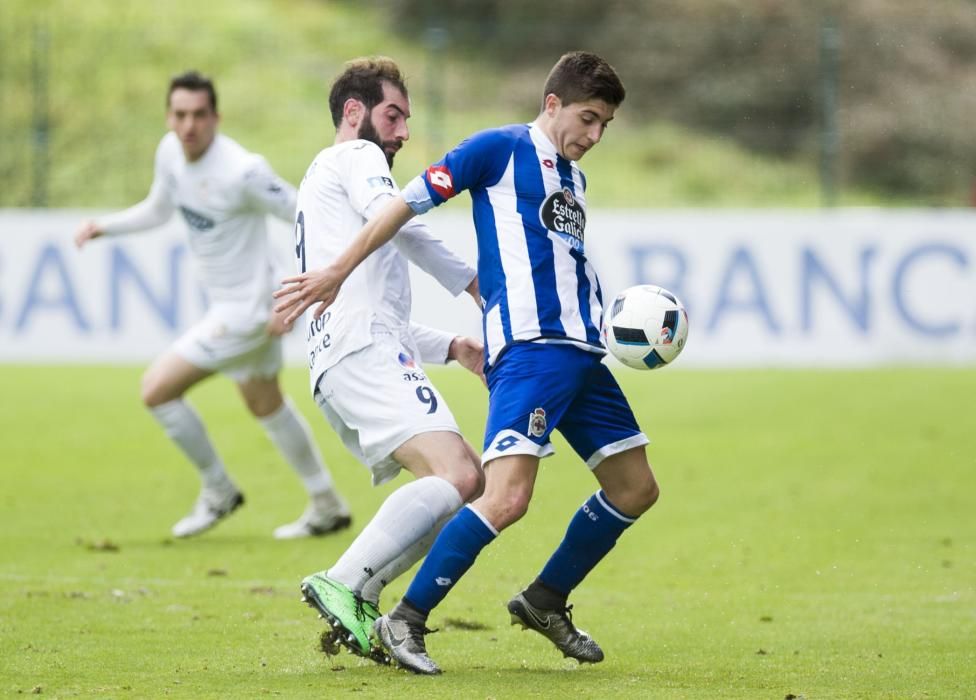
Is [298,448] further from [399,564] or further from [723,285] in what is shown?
[723,285]

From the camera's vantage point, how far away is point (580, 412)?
5605 millimetres

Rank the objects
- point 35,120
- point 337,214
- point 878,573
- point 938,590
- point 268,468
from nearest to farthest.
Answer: point 337,214
point 938,590
point 878,573
point 268,468
point 35,120

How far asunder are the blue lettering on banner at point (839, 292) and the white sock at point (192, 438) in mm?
7803

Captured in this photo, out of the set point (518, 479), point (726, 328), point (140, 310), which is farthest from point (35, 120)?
point (518, 479)

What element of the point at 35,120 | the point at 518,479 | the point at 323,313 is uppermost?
the point at 35,120

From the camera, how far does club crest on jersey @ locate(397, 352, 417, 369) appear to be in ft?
18.4

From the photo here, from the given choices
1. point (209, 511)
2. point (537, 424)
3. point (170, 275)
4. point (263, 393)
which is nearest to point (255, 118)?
point (170, 275)

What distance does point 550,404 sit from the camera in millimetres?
5383

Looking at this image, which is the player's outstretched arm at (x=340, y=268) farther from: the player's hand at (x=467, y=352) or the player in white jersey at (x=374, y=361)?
the player's hand at (x=467, y=352)

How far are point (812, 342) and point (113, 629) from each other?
33.7ft

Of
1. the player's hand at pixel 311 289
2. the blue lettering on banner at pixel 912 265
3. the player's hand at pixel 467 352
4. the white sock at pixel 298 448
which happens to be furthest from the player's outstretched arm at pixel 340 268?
the blue lettering on banner at pixel 912 265

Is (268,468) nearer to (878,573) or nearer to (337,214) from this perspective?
(878,573)

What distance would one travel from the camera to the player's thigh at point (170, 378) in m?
8.92

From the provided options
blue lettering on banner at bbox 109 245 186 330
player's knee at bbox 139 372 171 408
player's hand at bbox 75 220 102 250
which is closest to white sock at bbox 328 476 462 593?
player's knee at bbox 139 372 171 408
